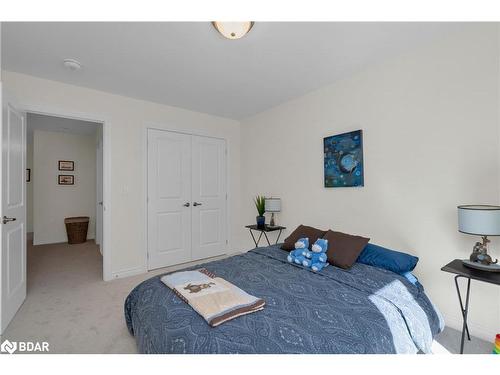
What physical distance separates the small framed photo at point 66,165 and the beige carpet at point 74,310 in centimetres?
234

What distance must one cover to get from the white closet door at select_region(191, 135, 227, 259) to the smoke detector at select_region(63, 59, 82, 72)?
1.72 m

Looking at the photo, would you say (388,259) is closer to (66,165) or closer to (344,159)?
(344,159)

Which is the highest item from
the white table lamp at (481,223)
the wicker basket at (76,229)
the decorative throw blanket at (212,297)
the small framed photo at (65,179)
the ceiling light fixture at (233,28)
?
the ceiling light fixture at (233,28)

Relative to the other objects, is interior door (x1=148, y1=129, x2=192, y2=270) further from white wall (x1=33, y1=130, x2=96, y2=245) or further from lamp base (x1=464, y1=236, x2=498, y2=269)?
lamp base (x1=464, y1=236, x2=498, y2=269)

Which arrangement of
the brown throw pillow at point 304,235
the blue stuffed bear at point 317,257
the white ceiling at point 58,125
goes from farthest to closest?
1. the white ceiling at point 58,125
2. the brown throw pillow at point 304,235
3. the blue stuffed bear at point 317,257

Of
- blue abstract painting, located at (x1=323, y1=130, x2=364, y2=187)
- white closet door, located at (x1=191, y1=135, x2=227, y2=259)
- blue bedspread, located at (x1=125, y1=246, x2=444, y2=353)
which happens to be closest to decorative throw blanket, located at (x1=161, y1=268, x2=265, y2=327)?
blue bedspread, located at (x1=125, y1=246, x2=444, y2=353)

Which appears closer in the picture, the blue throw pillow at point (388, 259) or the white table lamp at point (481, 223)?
the white table lamp at point (481, 223)

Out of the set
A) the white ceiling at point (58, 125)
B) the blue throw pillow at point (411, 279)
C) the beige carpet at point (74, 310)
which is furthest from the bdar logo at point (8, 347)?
the white ceiling at point (58, 125)

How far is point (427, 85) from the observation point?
2.10 metres

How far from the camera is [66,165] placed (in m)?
5.37

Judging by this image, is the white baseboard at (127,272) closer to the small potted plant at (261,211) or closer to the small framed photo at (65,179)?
the small potted plant at (261,211)

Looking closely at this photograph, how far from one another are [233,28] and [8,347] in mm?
2824

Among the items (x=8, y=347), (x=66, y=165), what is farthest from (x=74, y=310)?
(x=66, y=165)

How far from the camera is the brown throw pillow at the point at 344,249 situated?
205 centimetres
